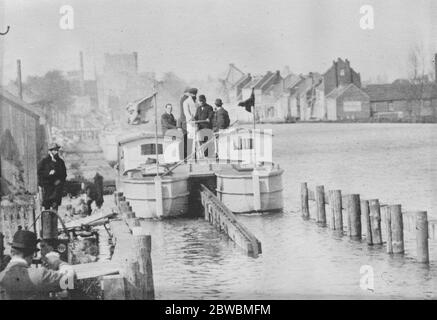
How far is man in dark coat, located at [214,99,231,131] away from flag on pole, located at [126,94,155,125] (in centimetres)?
109

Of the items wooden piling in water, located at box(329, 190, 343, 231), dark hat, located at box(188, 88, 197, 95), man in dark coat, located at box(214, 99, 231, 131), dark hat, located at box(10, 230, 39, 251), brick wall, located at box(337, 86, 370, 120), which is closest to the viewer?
dark hat, located at box(10, 230, 39, 251)

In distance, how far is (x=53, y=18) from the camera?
12.6 meters

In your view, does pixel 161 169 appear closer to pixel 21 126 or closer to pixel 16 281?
pixel 21 126

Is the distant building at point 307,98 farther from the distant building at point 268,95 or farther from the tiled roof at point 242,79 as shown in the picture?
the tiled roof at point 242,79

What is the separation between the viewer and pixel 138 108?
13148mm

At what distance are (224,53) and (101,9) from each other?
207cm

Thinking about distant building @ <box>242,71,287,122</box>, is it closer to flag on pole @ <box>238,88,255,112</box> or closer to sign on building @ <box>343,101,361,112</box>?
flag on pole @ <box>238,88,255,112</box>

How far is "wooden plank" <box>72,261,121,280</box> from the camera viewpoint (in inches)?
416

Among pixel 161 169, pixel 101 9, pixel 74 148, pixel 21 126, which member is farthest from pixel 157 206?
pixel 101 9

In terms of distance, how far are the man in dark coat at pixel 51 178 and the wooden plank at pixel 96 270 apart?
79.1 inches

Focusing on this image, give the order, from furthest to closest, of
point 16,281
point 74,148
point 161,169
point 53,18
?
point 161,169, point 74,148, point 53,18, point 16,281

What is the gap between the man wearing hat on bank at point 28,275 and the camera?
9680 millimetres

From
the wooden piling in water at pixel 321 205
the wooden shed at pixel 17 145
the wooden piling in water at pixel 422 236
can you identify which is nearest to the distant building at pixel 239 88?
the wooden piling in water at pixel 321 205

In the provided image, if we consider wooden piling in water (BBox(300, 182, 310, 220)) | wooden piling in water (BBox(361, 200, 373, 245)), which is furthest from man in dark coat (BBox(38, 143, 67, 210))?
wooden piling in water (BBox(361, 200, 373, 245))
